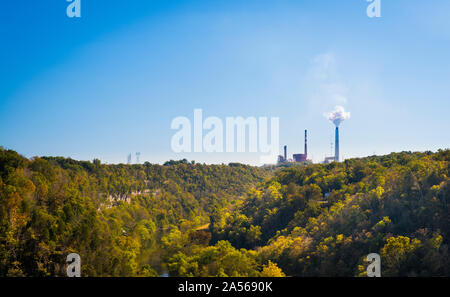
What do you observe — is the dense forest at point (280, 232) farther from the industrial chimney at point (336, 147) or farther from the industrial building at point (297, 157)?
the industrial building at point (297, 157)

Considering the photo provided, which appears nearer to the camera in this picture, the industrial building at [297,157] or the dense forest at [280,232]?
the dense forest at [280,232]

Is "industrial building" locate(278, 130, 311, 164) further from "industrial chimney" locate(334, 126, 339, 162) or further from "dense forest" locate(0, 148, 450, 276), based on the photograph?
"dense forest" locate(0, 148, 450, 276)

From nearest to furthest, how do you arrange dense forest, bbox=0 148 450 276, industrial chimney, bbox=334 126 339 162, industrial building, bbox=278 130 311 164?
dense forest, bbox=0 148 450 276, industrial chimney, bbox=334 126 339 162, industrial building, bbox=278 130 311 164

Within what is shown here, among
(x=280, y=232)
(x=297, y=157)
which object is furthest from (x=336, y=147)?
(x=280, y=232)

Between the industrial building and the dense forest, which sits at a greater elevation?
the industrial building

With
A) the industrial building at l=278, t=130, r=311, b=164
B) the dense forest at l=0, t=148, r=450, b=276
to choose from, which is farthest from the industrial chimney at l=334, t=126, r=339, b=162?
the dense forest at l=0, t=148, r=450, b=276

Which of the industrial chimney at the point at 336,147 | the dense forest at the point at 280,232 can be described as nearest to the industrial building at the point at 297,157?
the industrial chimney at the point at 336,147

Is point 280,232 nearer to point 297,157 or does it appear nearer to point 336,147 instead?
point 336,147

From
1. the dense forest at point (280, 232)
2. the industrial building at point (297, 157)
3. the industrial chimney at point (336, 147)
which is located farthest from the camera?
the industrial building at point (297, 157)

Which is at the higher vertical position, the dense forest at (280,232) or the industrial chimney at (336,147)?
the industrial chimney at (336,147)
